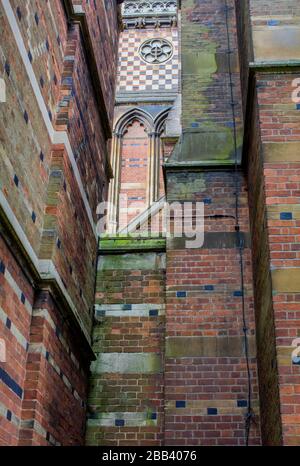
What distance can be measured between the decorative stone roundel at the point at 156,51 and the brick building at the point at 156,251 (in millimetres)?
12401

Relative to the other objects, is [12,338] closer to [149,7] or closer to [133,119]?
[133,119]

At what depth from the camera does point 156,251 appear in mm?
8586

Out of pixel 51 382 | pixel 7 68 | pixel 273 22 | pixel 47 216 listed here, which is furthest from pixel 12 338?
pixel 273 22

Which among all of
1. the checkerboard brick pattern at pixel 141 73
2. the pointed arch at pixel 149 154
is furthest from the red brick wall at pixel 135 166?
the checkerboard brick pattern at pixel 141 73

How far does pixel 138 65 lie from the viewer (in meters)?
22.3

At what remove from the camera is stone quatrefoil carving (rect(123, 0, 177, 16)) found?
2381cm

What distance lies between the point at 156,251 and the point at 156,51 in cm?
1562

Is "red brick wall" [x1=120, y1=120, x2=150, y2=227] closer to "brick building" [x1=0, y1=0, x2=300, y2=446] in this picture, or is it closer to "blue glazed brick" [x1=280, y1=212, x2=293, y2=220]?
"brick building" [x1=0, y1=0, x2=300, y2=446]

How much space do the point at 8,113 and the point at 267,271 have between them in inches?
110

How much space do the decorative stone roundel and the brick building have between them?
12.4m

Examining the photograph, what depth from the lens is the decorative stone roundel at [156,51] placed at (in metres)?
22.5

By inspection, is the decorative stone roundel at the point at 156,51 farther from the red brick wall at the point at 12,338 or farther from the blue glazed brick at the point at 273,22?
the red brick wall at the point at 12,338

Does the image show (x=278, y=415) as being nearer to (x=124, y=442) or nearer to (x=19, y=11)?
(x=124, y=442)
